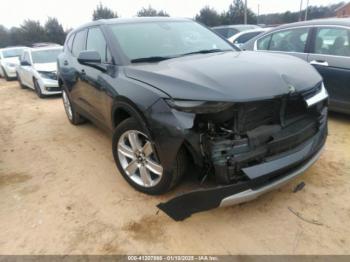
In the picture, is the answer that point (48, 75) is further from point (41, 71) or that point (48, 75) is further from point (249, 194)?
point (249, 194)

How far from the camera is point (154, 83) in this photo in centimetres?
279

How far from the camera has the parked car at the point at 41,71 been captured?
8.84 metres

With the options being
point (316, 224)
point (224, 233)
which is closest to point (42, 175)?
point (224, 233)

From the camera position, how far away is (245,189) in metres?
2.41

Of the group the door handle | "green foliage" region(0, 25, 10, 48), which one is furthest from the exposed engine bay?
"green foliage" region(0, 25, 10, 48)

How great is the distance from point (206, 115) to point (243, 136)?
33cm

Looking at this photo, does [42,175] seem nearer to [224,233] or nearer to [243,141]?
[224,233]

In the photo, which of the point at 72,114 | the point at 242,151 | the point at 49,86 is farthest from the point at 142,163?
the point at 49,86

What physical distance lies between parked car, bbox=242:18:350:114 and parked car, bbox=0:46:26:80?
11869 millimetres

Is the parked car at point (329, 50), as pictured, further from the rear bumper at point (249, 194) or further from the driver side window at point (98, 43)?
the driver side window at point (98, 43)

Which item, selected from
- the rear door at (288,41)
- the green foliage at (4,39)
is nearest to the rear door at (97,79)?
the rear door at (288,41)

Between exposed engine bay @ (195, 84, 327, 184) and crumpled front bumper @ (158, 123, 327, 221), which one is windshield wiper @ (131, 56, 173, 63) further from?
crumpled front bumper @ (158, 123, 327, 221)

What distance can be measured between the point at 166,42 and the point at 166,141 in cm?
158

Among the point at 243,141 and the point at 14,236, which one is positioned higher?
the point at 243,141
